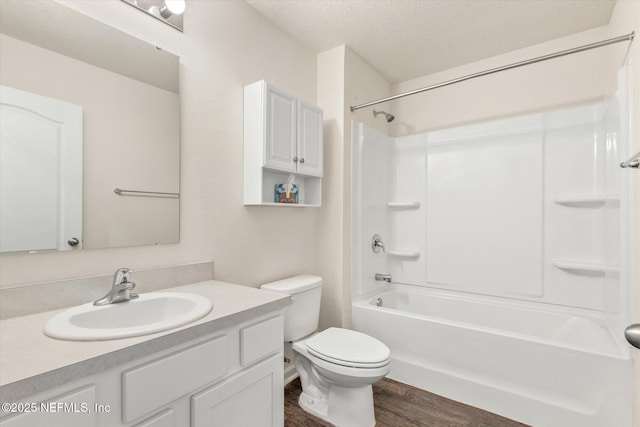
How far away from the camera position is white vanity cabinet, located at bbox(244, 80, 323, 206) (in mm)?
1839

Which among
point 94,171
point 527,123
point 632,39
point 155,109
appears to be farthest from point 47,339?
point 527,123

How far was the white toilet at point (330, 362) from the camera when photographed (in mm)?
1622

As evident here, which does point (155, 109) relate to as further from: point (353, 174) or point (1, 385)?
point (353, 174)

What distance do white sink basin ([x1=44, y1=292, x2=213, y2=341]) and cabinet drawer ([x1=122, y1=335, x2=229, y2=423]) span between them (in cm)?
10

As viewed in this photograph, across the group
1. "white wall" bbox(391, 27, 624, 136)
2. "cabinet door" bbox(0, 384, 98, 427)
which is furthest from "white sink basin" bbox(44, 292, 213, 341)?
"white wall" bbox(391, 27, 624, 136)

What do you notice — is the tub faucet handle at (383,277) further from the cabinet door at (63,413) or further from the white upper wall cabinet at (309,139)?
the cabinet door at (63,413)

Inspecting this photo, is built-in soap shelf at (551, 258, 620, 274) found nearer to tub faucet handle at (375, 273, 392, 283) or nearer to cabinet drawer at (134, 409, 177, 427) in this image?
tub faucet handle at (375, 273, 392, 283)

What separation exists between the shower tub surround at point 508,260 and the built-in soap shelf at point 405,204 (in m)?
0.03

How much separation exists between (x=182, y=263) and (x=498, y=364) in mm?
1879

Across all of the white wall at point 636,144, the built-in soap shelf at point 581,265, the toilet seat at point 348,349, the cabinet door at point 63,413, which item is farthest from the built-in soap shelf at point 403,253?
the cabinet door at point 63,413

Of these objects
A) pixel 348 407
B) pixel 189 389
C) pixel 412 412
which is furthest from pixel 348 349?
pixel 189 389

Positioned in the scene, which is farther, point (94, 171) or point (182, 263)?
point (182, 263)

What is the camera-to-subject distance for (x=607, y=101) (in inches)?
80.4

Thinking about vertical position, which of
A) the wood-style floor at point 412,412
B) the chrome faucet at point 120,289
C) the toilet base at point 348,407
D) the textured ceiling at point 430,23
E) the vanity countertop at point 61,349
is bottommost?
the wood-style floor at point 412,412
